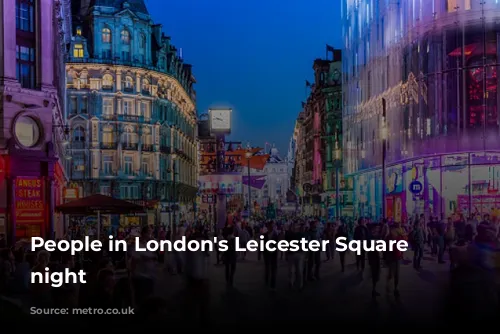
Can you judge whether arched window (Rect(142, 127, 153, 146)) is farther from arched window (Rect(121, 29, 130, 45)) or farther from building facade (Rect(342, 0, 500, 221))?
building facade (Rect(342, 0, 500, 221))

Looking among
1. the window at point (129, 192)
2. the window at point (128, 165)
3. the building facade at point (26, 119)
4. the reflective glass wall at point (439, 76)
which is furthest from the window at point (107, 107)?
the building facade at point (26, 119)

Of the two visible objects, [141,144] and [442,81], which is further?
[141,144]

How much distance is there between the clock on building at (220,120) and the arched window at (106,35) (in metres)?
22.5

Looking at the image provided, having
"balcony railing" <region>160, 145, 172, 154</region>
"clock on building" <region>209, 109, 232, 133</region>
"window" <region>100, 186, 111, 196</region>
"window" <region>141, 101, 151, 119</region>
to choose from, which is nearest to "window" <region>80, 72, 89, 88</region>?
"window" <region>141, 101, 151, 119</region>

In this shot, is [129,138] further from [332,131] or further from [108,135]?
[332,131]

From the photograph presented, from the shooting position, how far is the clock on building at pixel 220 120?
49116mm

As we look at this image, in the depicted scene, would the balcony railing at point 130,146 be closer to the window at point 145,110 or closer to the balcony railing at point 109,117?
the balcony railing at point 109,117

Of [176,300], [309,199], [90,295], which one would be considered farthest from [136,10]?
[90,295]

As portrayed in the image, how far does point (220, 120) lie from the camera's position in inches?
1948

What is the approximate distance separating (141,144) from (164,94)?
20.5 ft

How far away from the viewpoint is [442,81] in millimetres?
42406

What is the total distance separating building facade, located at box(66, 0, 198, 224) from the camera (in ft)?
223

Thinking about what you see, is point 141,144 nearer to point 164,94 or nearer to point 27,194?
point 164,94

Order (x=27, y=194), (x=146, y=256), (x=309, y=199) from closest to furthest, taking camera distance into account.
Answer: (x=146, y=256) → (x=27, y=194) → (x=309, y=199)
